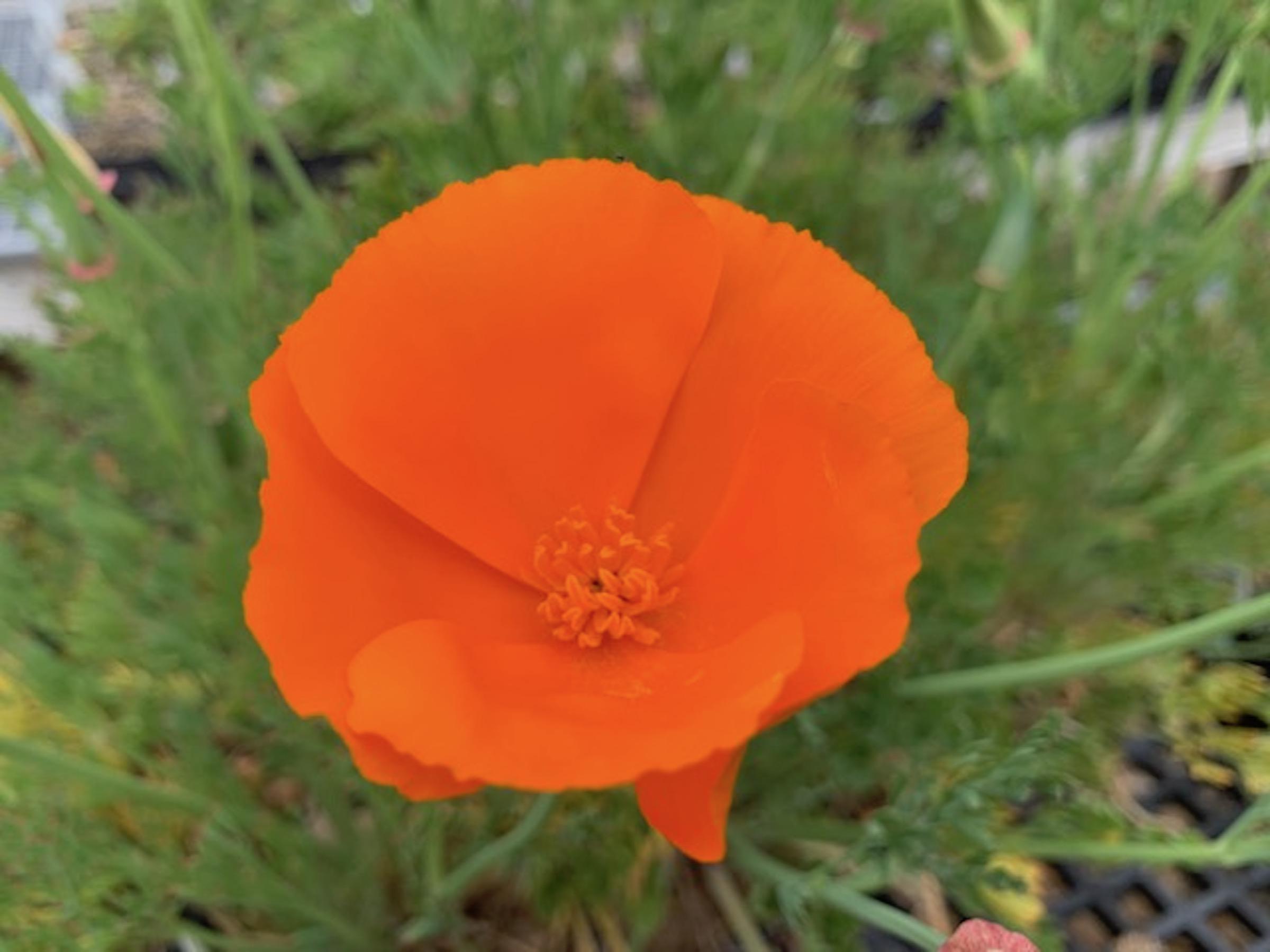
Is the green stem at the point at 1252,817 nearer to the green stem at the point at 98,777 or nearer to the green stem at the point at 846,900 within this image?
the green stem at the point at 846,900

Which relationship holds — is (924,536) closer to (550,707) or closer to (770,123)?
(770,123)

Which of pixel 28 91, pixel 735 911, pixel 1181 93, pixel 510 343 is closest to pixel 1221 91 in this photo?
pixel 1181 93

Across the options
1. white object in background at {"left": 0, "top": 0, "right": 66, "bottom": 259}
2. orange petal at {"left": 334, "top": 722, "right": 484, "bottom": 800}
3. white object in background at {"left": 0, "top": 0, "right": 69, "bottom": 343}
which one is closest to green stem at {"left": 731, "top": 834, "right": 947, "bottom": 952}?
orange petal at {"left": 334, "top": 722, "right": 484, "bottom": 800}

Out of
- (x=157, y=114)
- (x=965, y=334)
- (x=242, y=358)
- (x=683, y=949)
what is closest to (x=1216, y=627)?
(x=965, y=334)

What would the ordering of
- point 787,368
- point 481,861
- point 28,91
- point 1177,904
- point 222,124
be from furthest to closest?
point 28,91
point 1177,904
point 222,124
point 481,861
point 787,368

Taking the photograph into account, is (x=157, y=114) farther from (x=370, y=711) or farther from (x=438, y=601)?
(x=370, y=711)
